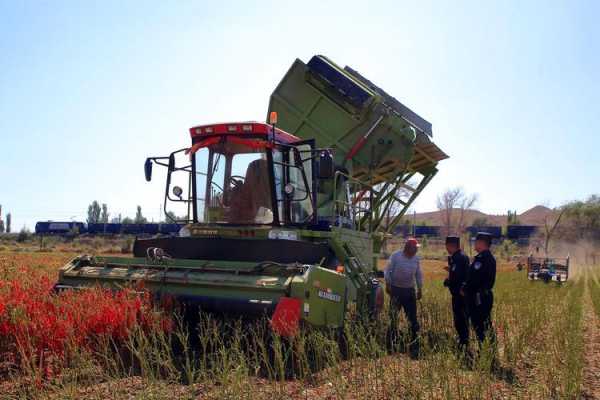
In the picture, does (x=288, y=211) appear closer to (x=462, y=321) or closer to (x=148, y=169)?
(x=148, y=169)

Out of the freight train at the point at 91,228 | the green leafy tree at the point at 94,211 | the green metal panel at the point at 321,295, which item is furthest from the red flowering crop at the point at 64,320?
the green leafy tree at the point at 94,211

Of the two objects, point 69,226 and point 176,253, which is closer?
point 176,253

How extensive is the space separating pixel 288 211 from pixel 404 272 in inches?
69.6

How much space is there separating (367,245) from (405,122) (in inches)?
91.9

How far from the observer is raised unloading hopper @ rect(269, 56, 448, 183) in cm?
952

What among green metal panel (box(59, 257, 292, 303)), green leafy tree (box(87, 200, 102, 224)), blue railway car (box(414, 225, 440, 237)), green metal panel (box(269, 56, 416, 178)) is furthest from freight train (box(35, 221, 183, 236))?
green metal panel (box(59, 257, 292, 303))

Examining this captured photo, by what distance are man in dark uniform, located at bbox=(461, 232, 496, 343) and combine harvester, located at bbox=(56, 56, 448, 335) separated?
133 cm

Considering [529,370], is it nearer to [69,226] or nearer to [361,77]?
[361,77]

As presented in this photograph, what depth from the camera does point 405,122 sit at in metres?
9.62

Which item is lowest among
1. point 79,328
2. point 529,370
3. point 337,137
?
point 529,370

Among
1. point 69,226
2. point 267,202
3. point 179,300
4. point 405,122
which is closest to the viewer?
point 179,300

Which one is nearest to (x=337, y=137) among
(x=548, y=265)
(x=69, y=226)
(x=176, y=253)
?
(x=176, y=253)

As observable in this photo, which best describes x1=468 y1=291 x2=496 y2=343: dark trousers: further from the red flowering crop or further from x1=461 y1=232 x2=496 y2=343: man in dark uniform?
the red flowering crop

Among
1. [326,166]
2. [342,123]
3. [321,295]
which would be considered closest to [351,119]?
[342,123]
